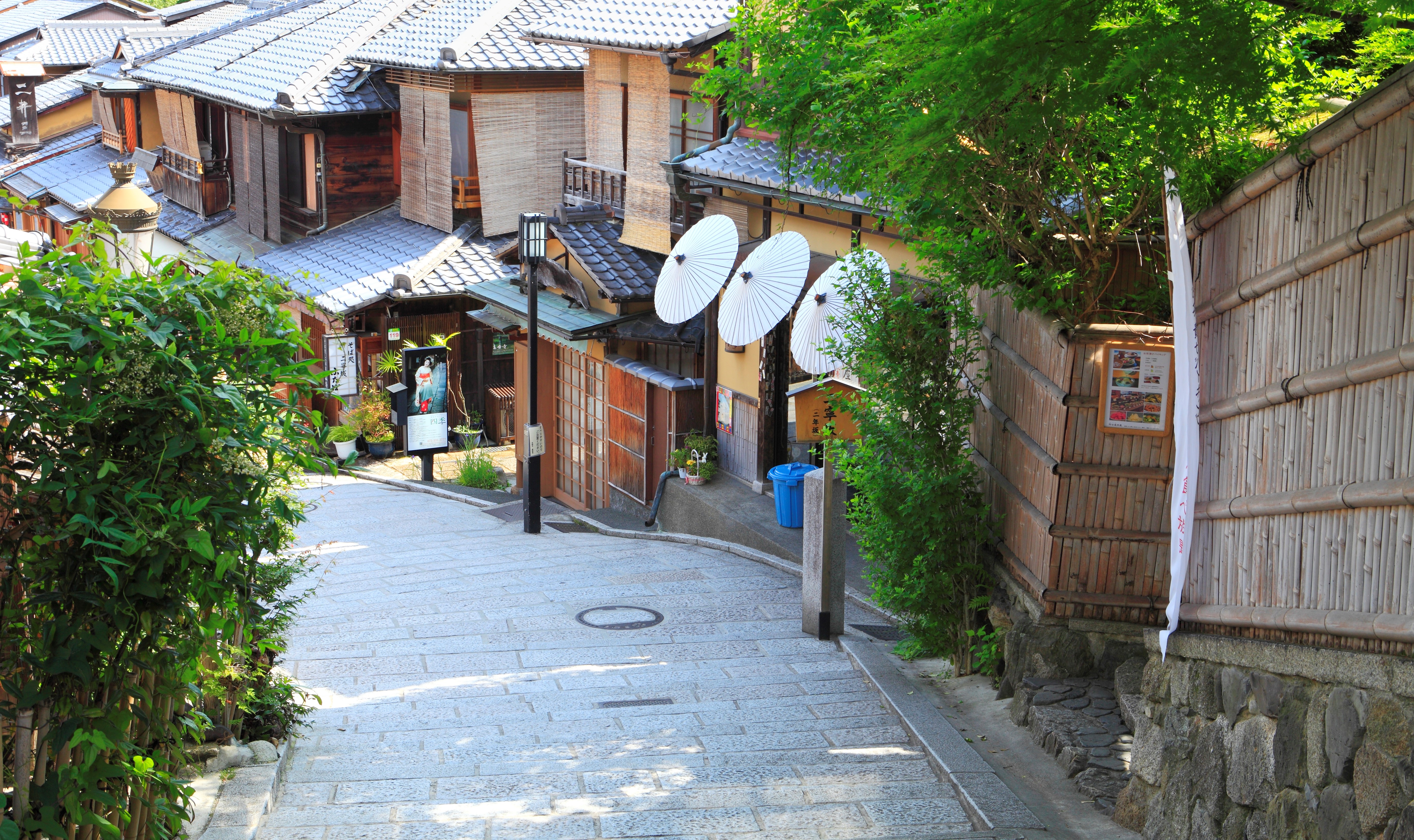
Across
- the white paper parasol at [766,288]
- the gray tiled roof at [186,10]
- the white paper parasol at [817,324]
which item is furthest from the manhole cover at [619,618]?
the gray tiled roof at [186,10]

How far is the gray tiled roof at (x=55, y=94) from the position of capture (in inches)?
1485

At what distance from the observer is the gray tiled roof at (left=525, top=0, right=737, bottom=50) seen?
54.6 feet

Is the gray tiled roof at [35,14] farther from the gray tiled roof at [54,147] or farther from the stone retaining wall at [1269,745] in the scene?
the stone retaining wall at [1269,745]

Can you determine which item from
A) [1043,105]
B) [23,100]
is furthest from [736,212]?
[23,100]

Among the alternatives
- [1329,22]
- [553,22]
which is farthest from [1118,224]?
[553,22]

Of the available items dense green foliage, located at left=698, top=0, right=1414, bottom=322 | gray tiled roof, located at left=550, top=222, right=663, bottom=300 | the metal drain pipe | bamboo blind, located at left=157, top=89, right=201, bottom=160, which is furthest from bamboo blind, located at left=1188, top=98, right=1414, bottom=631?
bamboo blind, located at left=157, top=89, right=201, bottom=160

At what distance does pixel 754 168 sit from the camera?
1468 cm

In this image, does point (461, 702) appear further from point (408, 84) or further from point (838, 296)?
point (408, 84)

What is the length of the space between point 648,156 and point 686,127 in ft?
2.67

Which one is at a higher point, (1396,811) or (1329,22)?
(1329,22)

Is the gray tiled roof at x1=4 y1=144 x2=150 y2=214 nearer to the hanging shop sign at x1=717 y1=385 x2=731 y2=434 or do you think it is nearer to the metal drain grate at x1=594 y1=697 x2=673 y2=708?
the hanging shop sign at x1=717 y1=385 x2=731 y2=434

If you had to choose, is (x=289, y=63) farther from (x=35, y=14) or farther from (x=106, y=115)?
(x=35, y=14)

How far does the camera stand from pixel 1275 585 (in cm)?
492

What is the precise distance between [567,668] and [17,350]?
593cm
